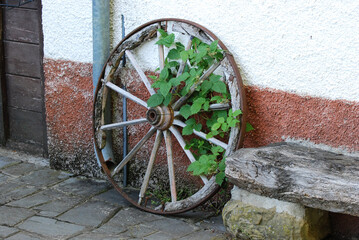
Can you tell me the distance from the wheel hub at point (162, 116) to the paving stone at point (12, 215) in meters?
1.08

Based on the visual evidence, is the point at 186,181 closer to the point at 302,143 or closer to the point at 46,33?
the point at 302,143

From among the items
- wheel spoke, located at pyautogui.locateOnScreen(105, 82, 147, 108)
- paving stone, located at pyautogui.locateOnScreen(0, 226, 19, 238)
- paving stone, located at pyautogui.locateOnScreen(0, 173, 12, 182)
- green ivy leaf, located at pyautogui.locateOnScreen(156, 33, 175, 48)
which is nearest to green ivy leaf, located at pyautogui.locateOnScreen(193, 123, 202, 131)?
wheel spoke, located at pyautogui.locateOnScreen(105, 82, 147, 108)

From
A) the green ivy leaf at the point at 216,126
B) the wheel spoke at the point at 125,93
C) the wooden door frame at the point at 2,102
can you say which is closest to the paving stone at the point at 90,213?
the wheel spoke at the point at 125,93

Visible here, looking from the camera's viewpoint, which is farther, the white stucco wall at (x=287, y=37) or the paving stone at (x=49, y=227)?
the paving stone at (x=49, y=227)

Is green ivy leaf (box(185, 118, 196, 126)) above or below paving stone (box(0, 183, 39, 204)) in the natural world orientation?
above

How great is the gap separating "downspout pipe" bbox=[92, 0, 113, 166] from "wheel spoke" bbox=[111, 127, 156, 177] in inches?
8.1

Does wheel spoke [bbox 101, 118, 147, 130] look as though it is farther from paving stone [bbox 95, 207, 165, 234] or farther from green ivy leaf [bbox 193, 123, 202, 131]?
paving stone [bbox 95, 207, 165, 234]

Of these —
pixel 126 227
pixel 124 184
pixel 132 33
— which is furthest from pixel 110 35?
pixel 126 227

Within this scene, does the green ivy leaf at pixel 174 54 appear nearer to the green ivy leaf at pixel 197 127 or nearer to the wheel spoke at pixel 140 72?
the wheel spoke at pixel 140 72

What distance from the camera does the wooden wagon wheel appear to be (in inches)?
142

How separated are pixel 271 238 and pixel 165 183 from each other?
1.20 metres

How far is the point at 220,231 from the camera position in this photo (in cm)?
361

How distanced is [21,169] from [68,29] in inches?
51.5

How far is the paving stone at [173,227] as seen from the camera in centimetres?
358
